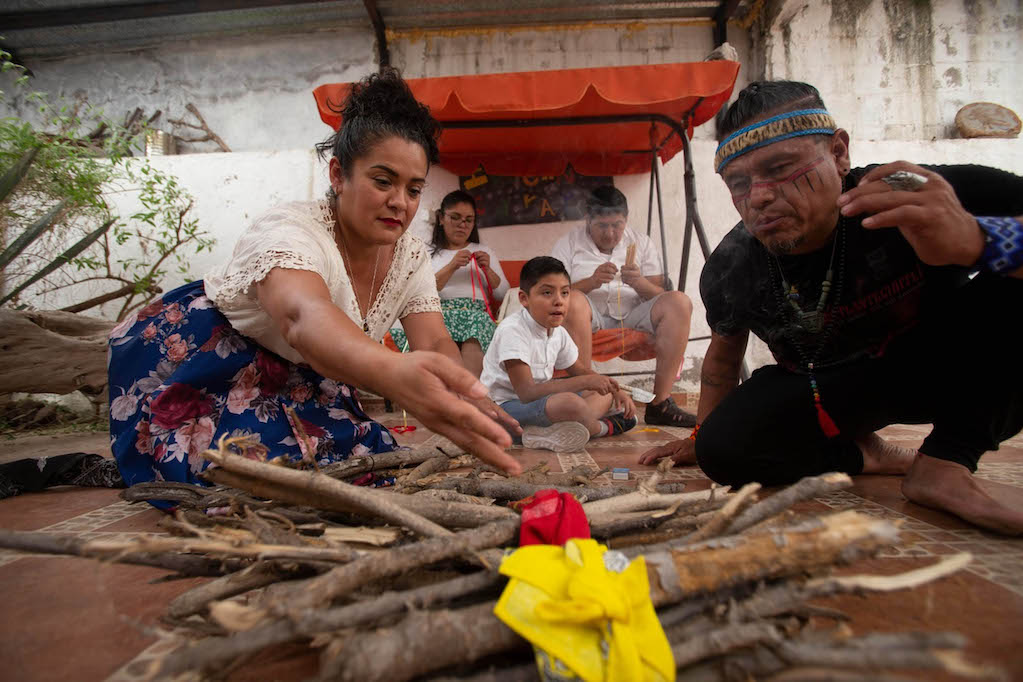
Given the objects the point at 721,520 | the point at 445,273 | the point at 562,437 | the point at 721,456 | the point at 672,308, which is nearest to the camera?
the point at 721,520

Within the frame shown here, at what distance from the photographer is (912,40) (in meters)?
5.47

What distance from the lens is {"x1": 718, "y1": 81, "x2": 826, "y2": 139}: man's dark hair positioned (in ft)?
5.06

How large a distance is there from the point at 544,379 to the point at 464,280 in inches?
54.2

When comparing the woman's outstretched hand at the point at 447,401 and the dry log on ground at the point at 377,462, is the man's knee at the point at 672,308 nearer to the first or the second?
the dry log on ground at the point at 377,462

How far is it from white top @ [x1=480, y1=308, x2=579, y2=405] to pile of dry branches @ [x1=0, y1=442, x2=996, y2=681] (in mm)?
2053

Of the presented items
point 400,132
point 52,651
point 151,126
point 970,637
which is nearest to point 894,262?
point 970,637

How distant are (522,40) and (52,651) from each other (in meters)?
5.93

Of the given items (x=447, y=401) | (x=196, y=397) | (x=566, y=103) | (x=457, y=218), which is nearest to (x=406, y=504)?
(x=447, y=401)

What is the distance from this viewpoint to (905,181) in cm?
126

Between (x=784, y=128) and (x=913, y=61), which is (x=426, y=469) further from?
A: (x=913, y=61)

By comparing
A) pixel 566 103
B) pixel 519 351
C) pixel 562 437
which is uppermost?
pixel 566 103

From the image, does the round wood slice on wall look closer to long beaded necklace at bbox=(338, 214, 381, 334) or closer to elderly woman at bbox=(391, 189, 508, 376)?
elderly woman at bbox=(391, 189, 508, 376)

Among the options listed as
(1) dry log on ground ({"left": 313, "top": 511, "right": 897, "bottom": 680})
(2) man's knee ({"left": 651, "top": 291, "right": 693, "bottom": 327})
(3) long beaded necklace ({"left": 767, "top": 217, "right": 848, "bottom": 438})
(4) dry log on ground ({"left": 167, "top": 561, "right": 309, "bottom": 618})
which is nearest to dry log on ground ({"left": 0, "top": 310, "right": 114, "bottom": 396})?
(4) dry log on ground ({"left": 167, "top": 561, "right": 309, "bottom": 618})

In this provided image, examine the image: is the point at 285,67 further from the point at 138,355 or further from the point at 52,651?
the point at 52,651
